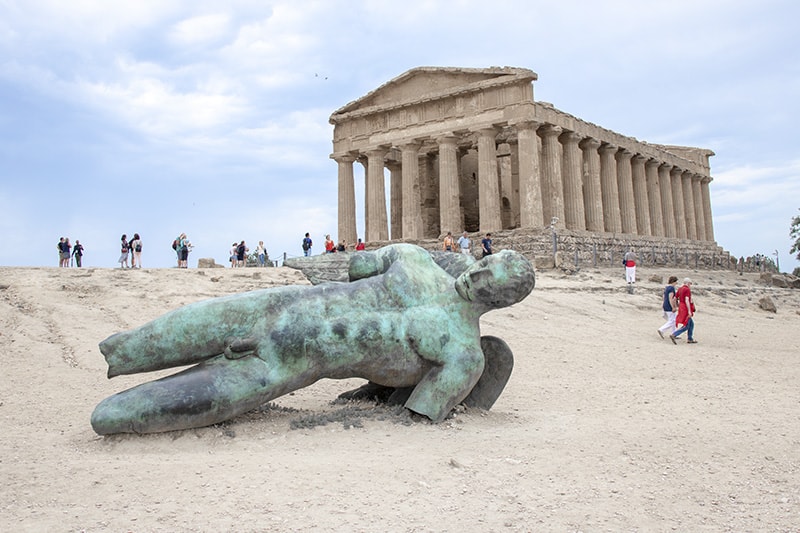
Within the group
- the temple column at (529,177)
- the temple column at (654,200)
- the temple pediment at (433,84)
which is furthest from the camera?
the temple column at (654,200)

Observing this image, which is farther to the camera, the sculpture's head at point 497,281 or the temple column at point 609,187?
the temple column at point 609,187

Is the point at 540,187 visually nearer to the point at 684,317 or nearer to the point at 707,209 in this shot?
the point at 684,317

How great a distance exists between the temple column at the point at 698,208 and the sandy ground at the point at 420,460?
1437 inches

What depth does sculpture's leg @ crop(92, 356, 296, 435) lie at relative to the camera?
3996mm

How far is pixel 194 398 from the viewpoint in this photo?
4039 mm

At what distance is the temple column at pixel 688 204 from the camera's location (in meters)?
40.1

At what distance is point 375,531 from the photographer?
9.47 ft

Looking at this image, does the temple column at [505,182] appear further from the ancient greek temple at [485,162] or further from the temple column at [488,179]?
the temple column at [488,179]

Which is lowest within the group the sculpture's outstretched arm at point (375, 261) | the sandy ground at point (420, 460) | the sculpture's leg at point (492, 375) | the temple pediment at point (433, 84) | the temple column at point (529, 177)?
the sandy ground at point (420, 460)

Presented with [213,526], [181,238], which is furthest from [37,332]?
[181,238]

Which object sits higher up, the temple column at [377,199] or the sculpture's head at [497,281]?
the temple column at [377,199]

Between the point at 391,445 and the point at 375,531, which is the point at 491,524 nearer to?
the point at 375,531

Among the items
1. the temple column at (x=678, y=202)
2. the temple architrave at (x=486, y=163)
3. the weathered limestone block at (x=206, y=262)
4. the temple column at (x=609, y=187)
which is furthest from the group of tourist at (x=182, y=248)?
the temple column at (x=678, y=202)

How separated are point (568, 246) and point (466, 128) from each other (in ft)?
22.7
